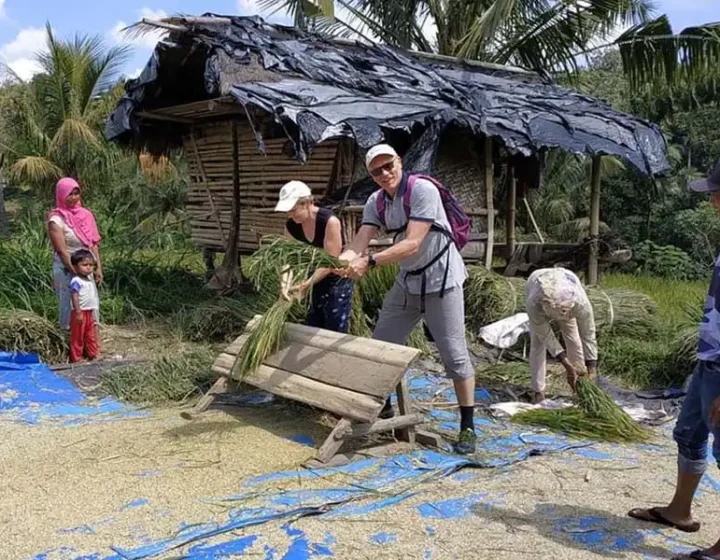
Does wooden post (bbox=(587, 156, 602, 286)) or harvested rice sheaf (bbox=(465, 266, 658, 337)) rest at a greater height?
wooden post (bbox=(587, 156, 602, 286))

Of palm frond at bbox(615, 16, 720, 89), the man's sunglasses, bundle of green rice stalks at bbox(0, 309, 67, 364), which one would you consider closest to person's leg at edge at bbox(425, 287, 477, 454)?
the man's sunglasses

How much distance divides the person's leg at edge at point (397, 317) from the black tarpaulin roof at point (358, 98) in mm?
2929

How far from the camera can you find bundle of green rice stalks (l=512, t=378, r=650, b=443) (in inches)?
182

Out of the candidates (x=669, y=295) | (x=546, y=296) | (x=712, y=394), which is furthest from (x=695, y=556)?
(x=669, y=295)

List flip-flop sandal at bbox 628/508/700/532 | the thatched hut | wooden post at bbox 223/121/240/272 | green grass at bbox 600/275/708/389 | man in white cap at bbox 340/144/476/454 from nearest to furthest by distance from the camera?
1. flip-flop sandal at bbox 628/508/700/532
2. man in white cap at bbox 340/144/476/454
3. green grass at bbox 600/275/708/389
4. the thatched hut
5. wooden post at bbox 223/121/240/272

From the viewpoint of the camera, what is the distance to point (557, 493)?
3715 mm

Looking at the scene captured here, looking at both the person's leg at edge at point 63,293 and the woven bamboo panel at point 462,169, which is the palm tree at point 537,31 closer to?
the woven bamboo panel at point 462,169

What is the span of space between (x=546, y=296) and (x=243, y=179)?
5037mm

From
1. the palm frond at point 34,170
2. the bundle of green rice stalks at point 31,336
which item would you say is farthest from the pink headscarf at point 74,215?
the palm frond at point 34,170

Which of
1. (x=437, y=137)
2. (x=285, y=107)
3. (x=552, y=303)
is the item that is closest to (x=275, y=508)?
(x=552, y=303)

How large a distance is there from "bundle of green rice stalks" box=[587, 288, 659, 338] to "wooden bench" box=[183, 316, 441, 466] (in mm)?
3520

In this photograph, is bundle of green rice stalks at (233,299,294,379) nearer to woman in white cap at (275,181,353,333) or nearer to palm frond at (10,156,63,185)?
woman in white cap at (275,181,353,333)

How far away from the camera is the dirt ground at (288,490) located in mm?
3076

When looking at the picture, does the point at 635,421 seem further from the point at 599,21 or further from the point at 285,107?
the point at 599,21
